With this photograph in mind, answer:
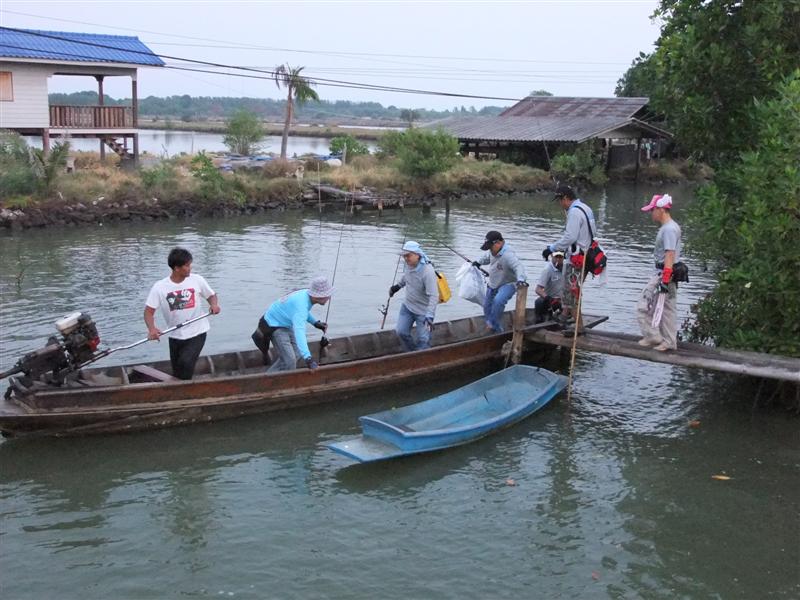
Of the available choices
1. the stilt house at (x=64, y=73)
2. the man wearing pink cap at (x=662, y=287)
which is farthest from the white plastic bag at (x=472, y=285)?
the stilt house at (x=64, y=73)

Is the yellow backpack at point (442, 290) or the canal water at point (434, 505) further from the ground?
the yellow backpack at point (442, 290)

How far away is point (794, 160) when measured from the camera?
970 cm

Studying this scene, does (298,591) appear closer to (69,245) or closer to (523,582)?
(523,582)

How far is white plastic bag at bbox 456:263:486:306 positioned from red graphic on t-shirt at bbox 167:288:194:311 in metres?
4.41

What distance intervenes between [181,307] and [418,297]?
3.34m

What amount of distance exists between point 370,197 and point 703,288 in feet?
53.3

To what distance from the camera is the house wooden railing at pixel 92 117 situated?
30.3m

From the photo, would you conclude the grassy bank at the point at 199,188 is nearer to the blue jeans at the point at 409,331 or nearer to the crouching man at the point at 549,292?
the blue jeans at the point at 409,331

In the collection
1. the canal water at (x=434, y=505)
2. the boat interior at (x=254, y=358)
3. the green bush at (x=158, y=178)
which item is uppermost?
the green bush at (x=158, y=178)

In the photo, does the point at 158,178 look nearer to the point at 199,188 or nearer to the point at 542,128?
the point at 199,188

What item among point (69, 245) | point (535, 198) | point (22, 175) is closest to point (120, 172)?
point (22, 175)

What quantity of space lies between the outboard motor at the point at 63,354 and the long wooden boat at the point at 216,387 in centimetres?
16

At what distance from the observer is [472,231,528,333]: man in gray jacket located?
11.8m

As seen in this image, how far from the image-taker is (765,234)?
391 inches
